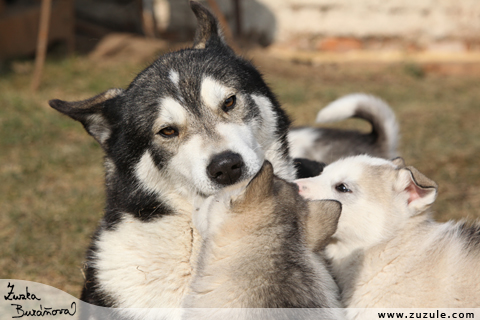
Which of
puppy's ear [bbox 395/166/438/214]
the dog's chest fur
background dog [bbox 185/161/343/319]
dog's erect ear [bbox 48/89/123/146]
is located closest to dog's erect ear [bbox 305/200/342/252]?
background dog [bbox 185/161/343/319]

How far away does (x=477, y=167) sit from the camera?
18.5ft

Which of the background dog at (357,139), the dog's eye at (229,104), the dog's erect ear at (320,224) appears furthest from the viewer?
the background dog at (357,139)

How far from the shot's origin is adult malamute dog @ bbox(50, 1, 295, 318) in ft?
8.56

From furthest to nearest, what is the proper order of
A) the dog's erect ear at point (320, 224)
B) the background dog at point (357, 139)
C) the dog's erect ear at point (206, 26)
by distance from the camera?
the background dog at point (357, 139) → the dog's erect ear at point (206, 26) → the dog's erect ear at point (320, 224)

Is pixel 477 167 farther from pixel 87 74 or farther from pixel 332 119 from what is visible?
pixel 87 74

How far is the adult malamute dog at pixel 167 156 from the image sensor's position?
2609 mm

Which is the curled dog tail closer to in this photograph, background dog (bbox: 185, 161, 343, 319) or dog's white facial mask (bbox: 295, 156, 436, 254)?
dog's white facial mask (bbox: 295, 156, 436, 254)

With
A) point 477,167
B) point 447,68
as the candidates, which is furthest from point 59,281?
point 447,68

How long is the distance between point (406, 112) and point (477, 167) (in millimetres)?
2353

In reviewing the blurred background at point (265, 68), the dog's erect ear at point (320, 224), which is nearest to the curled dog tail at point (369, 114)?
the blurred background at point (265, 68)

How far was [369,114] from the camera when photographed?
4195 millimetres

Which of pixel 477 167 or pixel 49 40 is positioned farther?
pixel 49 40

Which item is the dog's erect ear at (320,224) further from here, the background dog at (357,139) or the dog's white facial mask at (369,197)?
the background dog at (357,139)

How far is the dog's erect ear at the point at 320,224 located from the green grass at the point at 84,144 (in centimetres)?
222
